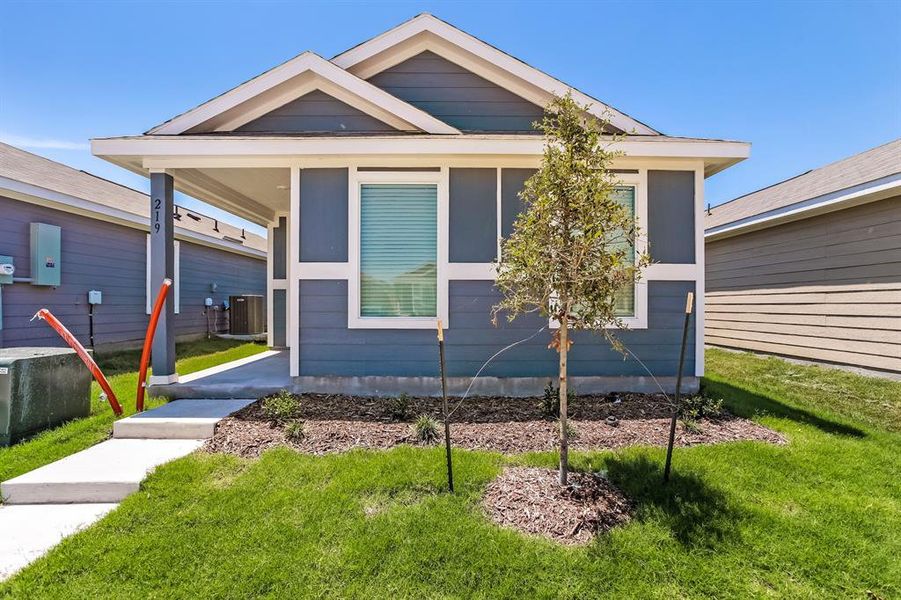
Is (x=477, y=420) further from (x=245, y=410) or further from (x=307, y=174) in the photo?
(x=307, y=174)

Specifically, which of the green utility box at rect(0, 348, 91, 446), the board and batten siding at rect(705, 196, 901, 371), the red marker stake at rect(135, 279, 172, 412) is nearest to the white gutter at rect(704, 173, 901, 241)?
the board and batten siding at rect(705, 196, 901, 371)

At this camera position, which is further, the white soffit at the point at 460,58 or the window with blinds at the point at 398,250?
the white soffit at the point at 460,58

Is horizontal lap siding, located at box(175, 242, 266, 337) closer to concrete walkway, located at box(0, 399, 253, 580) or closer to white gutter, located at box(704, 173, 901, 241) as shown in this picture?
concrete walkway, located at box(0, 399, 253, 580)

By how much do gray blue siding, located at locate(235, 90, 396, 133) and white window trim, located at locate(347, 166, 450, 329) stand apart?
0.89 metres

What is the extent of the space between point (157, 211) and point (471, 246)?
4.00 m

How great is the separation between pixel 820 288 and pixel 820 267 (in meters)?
0.38

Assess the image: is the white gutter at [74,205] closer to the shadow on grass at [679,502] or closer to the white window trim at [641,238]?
the white window trim at [641,238]

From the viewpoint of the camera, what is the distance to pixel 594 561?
2178mm

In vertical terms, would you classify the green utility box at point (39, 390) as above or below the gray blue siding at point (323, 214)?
below

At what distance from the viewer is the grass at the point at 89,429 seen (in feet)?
11.0

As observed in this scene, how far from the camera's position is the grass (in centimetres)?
336

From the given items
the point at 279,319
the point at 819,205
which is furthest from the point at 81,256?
the point at 819,205

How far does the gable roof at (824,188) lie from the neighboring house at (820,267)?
22 mm

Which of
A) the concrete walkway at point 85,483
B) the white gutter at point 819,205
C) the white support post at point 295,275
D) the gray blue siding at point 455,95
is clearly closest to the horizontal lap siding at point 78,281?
the concrete walkway at point 85,483
